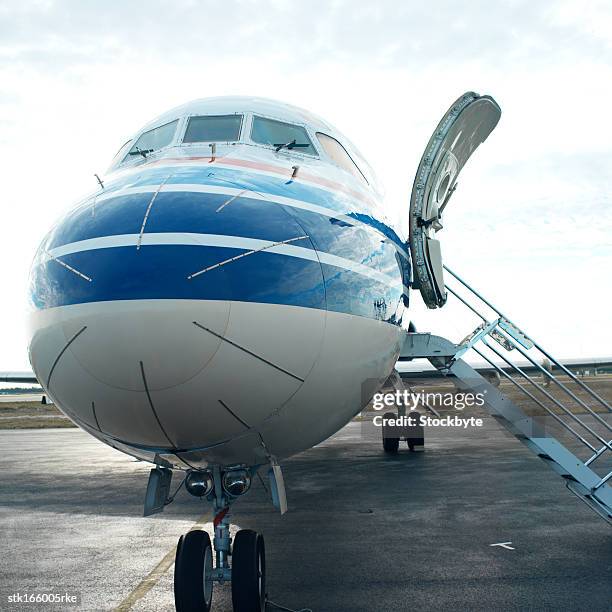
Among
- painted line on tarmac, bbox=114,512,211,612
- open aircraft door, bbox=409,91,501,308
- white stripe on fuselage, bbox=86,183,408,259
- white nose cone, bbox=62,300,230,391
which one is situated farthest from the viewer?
open aircraft door, bbox=409,91,501,308

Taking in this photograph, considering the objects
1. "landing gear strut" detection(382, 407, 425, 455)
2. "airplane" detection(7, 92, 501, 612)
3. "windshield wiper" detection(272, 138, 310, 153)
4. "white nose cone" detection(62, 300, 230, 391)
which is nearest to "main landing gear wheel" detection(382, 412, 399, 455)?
"landing gear strut" detection(382, 407, 425, 455)

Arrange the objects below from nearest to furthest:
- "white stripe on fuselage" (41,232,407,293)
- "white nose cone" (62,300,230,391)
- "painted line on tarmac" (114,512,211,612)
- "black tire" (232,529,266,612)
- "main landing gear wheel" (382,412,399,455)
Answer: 1. "white nose cone" (62,300,230,391)
2. "white stripe on fuselage" (41,232,407,293)
3. "black tire" (232,529,266,612)
4. "painted line on tarmac" (114,512,211,612)
5. "main landing gear wheel" (382,412,399,455)

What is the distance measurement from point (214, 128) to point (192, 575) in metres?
3.86

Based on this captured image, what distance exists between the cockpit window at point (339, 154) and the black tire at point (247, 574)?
11.9ft

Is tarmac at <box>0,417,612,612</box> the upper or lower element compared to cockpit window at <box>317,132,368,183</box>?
lower

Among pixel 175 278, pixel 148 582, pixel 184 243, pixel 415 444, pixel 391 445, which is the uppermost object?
pixel 184 243

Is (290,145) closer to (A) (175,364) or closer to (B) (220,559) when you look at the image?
(A) (175,364)

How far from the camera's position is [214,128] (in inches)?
255

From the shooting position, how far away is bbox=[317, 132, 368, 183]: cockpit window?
23.0ft

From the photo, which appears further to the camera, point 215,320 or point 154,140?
point 154,140

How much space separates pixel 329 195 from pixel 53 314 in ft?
7.87

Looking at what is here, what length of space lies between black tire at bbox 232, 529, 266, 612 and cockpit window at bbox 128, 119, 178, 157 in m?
3.47

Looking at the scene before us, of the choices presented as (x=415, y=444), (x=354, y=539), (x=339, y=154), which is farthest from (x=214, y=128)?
(x=415, y=444)

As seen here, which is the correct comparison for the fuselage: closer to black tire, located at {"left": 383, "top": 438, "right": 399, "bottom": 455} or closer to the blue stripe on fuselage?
the blue stripe on fuselage
